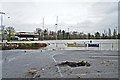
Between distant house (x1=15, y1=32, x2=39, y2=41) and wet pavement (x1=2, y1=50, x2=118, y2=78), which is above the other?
distant house (x1=15, y1=32, x2=39, y2=41)

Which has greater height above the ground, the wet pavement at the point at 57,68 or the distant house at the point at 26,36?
the distant house at the point at 26,36

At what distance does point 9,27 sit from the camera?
4119cm

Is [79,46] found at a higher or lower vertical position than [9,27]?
lower

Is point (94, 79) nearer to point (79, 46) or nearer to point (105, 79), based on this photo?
point (105, 79)

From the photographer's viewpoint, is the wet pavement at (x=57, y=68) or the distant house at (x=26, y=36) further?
the distant house at (x=26, y=36)

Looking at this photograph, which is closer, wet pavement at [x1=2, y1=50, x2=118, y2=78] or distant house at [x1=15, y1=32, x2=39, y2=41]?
wet pavement at [x1=2, y1=50, x2=118, y2=78]

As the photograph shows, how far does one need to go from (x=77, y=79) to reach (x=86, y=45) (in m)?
13.8

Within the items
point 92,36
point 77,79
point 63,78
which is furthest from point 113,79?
point 92,36

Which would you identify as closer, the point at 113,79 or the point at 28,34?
the point at 113,79

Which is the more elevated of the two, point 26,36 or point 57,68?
point 26,36

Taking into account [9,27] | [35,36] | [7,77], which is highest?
[9,27]

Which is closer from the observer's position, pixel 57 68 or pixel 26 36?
pixel 57 68

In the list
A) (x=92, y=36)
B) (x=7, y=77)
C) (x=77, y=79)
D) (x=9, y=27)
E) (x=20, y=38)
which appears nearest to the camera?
(x=77, y=79)

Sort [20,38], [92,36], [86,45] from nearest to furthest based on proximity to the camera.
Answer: [86,45] < [20,38] < [92,36]
